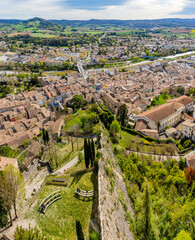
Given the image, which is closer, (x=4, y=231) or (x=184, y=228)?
(x=4, y=231)

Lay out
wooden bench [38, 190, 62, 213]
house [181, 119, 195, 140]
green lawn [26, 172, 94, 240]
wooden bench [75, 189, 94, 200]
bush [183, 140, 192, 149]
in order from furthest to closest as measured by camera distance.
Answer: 1. house [181, 119, 195, 140]
2. bush [183, 140, 192, 149]
3. wooden bench [75, 189, 94, 200]
4. wooden bench [38, 190, 62, 213]
5. green lawn [26, 172, 94, 240]

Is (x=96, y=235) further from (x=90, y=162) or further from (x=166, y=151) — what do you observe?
(x=166, y=151)

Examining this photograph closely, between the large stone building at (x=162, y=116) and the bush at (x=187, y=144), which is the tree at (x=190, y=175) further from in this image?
the large stone building at (x=162, y=116)

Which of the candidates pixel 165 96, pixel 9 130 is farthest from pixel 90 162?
pixel 165 96

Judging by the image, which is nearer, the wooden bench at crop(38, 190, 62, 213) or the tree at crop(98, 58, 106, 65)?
the wooden bench at crop(38, 190, 62, 213)

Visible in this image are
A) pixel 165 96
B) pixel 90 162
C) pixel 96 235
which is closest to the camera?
pixel 96 235

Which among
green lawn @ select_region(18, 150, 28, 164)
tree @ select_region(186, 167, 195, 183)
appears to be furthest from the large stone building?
green lawn @ select_region(18, 150, 28, 164)

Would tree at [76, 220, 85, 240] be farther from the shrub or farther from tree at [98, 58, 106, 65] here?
tree at [98, 58, 106, 65]
